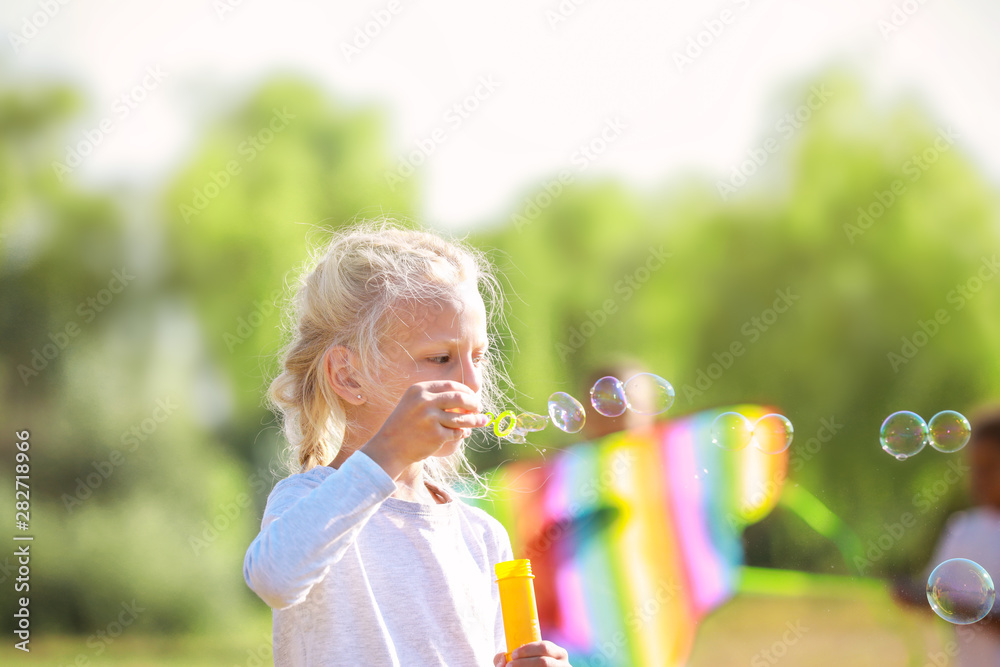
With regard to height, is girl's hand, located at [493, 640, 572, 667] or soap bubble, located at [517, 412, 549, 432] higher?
soap bubble, located at [517, 412, 549, 432]

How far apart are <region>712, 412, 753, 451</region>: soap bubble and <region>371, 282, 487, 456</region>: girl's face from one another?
3.92ft

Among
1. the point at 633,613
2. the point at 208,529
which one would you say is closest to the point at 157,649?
the point at 208,529

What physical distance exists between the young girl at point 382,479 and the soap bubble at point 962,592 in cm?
135

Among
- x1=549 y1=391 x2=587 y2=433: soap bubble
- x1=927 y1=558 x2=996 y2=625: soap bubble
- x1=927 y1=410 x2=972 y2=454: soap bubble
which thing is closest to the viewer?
x1=549 y1=391 x2=587 y2=433: soap bubble

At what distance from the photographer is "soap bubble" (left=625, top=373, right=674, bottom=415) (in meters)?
2.23

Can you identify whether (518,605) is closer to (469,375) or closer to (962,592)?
(469,375)

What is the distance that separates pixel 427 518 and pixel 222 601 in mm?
6119

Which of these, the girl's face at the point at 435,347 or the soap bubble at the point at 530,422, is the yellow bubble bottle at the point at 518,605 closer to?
the girl's face at the point at 435,347

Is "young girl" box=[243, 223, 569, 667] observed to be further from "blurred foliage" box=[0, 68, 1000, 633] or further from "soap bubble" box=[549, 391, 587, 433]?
"blurred foliage" box=[0, 68, 1000, 633]

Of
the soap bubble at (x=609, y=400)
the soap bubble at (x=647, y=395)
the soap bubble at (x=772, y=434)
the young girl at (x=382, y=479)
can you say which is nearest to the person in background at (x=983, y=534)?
the soap bubble at (x=772, y=434)

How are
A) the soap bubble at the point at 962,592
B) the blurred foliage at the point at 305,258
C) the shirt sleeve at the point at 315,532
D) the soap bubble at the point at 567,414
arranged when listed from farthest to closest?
the blurred foliage at the point at 305,258 → the soap bubble at the point at 962,592 → the soap bubble at the point at 567,414 → the shirt sleeve at the point at 315,532

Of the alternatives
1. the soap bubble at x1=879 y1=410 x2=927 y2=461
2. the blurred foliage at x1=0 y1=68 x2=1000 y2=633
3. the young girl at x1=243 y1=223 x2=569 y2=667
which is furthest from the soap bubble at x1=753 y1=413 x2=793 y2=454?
the blurred foliage at x1=0 y1=68 x2=1000 y2=633

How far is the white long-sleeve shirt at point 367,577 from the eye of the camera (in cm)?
105

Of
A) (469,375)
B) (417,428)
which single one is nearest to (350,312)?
(469,375)
